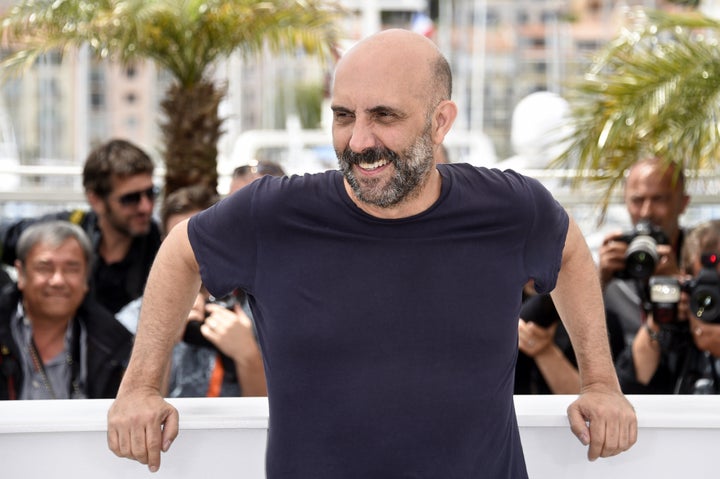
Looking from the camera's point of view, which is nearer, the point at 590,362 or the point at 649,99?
the point at 590,362

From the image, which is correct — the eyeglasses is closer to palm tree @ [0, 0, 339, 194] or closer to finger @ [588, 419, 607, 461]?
palm tree @ [0, 0, 339, 194]

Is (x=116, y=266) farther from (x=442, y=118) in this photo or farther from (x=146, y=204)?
(x=442, y=118)

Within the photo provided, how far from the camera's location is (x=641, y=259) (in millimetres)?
3902

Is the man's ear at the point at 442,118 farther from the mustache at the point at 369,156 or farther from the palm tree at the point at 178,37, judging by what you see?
the palm tree at the point at 178,37

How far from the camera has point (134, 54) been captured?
21.8ft

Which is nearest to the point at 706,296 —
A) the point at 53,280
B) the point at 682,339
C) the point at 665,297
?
the point at 665,297

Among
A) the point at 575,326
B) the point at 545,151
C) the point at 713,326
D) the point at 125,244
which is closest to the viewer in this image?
the point at 575,326

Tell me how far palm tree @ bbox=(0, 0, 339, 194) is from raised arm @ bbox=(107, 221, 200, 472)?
14.3 feet

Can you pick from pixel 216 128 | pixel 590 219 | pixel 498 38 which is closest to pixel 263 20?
pixel 216 128

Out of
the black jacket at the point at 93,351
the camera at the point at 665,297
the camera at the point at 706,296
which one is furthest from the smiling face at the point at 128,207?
the camera at the point at 706,296

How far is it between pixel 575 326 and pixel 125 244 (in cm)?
293

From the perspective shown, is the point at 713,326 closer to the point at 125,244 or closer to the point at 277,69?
the point at 125,244

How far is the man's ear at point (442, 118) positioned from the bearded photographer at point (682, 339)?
1807 millimetres

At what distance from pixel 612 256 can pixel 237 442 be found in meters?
2.22
